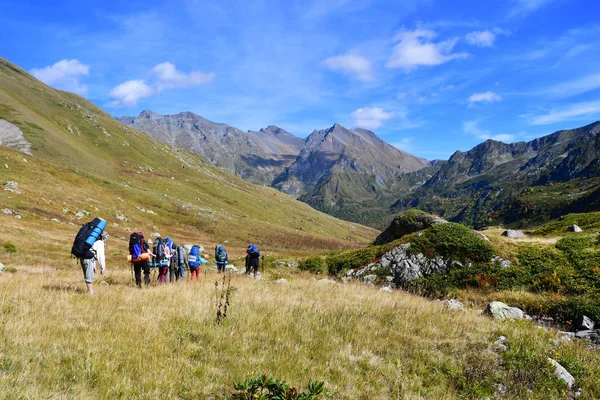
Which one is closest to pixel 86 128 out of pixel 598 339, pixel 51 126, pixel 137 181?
pixel 51 126

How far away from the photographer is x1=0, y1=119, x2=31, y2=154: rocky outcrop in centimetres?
9311

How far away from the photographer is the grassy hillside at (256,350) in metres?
4.64

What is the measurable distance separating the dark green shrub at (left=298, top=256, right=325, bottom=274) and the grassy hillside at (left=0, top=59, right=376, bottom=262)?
22.1 metres

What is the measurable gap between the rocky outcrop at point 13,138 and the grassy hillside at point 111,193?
7.49 ft

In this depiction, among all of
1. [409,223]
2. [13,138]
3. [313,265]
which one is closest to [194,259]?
[313,265]

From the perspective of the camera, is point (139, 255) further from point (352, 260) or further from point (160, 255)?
point (352, 260)

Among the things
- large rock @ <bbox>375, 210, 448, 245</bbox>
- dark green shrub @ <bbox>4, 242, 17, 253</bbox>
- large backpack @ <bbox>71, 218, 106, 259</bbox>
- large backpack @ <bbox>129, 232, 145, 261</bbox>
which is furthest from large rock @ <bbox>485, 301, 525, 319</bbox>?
dark green shrub @ <bbox>4, 242, 17, 253</bbox>

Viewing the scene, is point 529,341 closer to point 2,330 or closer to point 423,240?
point 2,330

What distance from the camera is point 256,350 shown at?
20.4 ft

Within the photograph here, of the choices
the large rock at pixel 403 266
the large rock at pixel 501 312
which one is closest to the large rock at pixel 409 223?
the large rock at pixel 403 266

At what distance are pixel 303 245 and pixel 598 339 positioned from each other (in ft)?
242

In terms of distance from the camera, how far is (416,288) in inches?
690

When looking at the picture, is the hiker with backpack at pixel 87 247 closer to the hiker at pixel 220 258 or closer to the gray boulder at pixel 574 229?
the hiker at pixel 220 258

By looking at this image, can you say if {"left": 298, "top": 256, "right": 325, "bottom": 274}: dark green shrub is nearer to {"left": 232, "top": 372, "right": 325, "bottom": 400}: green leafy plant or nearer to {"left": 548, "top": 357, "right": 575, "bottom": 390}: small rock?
{"left": 548, "top": 357, "right": 575, "bottom": 390}: small rock
